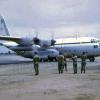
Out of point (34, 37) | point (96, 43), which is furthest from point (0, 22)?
point (96, 43)

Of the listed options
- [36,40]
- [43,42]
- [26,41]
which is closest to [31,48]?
[26,41]

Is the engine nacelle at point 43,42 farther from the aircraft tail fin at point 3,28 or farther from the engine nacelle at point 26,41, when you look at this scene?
the aircraft tail fin at point 3,28

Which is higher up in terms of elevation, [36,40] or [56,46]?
[36,40]

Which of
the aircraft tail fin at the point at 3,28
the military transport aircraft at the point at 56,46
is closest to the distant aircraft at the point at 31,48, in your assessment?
the military transport aircraft at the point at 56,46

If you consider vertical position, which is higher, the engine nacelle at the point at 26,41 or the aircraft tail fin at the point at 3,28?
the aircraft tail fin at the point at 3,28

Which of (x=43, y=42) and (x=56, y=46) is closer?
(x=43, y=42)

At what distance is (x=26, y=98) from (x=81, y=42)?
41.8 metres

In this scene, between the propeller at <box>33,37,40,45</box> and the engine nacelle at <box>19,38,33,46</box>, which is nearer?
the engine nacelle at <box>19,38,33,46</box>

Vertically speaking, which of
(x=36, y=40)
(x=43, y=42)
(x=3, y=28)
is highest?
(x=3, y=28)

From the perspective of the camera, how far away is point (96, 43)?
5472 cm

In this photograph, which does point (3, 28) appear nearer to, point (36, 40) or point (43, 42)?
point (36, 40)

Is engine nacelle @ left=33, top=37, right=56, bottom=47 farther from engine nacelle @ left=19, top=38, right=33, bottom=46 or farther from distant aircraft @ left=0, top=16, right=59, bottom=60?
engine nacelle @ left=19, top=38, right=33, bottom=46

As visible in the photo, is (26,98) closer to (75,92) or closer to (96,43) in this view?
(75,92)

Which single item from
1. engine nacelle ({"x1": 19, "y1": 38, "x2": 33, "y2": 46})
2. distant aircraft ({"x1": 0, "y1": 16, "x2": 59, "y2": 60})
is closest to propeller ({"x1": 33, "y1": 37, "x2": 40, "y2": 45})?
distant aircraft ({"x1": 0, "y1": 16, "x2": 59, "y2": 60})
